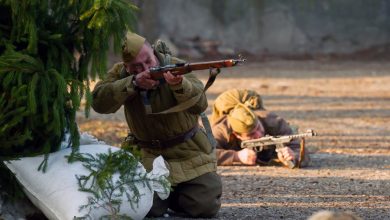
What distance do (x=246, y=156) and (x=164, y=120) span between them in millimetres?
2763

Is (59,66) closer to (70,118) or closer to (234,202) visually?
(70,118)

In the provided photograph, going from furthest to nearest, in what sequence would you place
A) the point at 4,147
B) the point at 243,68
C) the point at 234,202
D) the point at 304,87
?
the point at 243,68, the point at 304,87, the point at 234,202, the point at 4,147

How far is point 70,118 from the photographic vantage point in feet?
19.7

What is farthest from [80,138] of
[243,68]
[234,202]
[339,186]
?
[243,68]

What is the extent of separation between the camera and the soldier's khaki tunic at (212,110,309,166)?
9.32 m

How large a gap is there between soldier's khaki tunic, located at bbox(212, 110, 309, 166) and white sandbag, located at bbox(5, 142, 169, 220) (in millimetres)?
3222

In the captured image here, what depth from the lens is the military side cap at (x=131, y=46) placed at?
248 inches

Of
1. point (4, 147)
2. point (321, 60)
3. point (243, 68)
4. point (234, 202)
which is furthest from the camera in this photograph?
point (321, 60)

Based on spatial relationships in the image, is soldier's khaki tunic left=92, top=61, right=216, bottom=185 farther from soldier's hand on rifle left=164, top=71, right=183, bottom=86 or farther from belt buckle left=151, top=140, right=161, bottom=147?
soldier's hand on rifle left=164, top=71, right=183, bottom=86

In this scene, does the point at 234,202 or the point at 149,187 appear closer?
the point at 149,187

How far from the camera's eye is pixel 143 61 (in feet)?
21.0

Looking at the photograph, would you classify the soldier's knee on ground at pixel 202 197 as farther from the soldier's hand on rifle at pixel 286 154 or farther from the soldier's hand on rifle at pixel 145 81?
the soldier's hand on rifle at pixel 286 154

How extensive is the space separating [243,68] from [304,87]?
3881 mm

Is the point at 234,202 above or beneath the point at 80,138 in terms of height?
beneath
